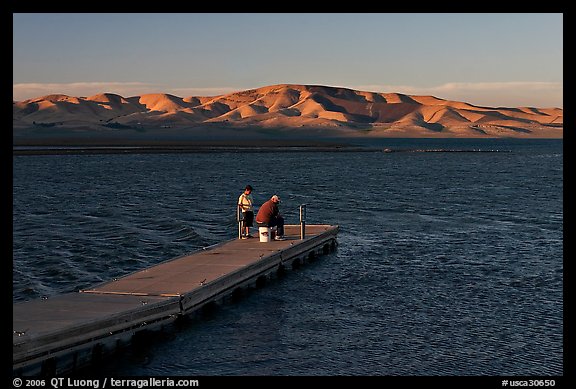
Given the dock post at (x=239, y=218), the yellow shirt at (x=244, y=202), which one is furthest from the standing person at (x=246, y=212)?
the dock post at (x=239, y=218)

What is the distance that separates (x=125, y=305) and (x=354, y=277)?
10494mm

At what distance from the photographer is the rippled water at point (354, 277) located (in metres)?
18.9

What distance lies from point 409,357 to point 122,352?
6.65m

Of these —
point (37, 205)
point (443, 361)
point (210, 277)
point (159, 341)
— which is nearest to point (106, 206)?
point (37, 205)

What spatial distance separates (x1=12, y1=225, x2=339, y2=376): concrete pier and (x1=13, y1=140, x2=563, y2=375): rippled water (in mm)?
585

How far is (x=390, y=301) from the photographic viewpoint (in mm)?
24406

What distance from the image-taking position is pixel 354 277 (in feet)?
92.6

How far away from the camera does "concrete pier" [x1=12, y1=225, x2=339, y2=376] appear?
16.6 metres

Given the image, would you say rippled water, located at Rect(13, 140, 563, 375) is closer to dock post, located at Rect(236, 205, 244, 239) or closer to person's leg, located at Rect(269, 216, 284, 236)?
person's leg, located at Rect(269, 216, 284, 236)

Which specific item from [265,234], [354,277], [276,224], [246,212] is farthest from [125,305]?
[276,224]

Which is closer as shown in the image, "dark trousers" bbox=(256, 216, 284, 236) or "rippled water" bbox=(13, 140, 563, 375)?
"rippled water" bbox=(13, 140, 563, 375)

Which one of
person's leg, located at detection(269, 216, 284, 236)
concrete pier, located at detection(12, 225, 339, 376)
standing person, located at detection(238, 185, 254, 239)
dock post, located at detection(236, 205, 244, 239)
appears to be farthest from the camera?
dock post, located at detection(236, 205, 244, 239)

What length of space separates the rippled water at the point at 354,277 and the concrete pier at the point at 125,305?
585 millimetres

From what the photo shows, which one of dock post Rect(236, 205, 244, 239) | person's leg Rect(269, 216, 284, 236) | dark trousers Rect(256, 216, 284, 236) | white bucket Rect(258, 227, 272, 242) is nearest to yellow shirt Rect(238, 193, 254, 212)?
dock post Rect(236, 205, 244, 239)
